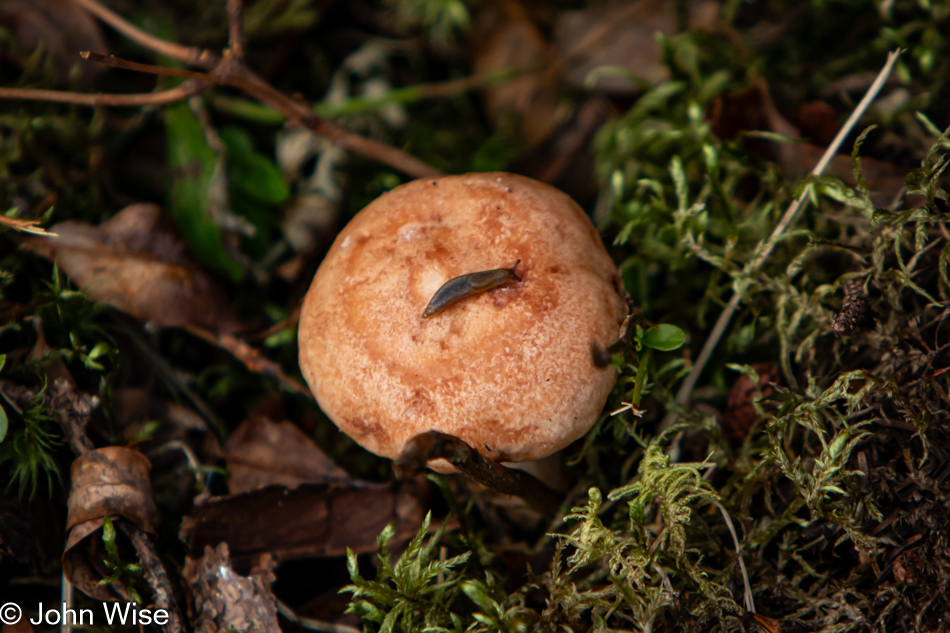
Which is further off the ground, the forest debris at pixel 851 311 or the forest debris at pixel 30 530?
the forest debris at pixel 851 311

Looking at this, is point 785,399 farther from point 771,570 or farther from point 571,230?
point 571,230

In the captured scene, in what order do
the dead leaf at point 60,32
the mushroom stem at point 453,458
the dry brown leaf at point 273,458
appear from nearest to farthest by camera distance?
1. the mushroom stem at point 453,458
2. the dry brown leaf at point 273,458
3. the dead leaf at point 60,32

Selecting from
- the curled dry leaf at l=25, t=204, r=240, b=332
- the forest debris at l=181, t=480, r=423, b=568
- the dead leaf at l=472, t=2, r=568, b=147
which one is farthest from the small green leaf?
the curled dry leaf at l=25, t=204, r=240, b=332

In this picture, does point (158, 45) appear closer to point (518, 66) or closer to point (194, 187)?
point (194, 187)

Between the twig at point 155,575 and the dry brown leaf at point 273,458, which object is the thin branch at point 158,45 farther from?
the twig at point 155,575

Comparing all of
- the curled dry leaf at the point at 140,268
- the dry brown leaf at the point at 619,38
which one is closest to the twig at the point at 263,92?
the curled dry leaf at the point at 140,268

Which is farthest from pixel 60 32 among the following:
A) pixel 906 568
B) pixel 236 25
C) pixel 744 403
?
pixel 906 568
